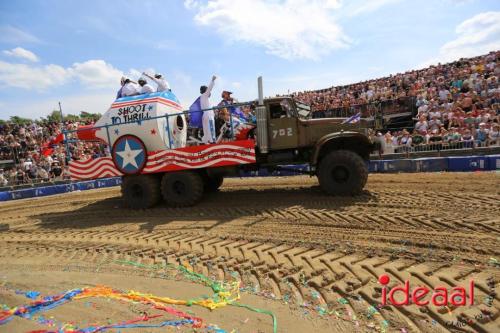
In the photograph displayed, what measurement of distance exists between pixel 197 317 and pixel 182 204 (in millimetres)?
5243

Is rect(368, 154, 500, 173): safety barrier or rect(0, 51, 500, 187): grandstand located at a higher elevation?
rect(0, 51, 500, 187): grandstand

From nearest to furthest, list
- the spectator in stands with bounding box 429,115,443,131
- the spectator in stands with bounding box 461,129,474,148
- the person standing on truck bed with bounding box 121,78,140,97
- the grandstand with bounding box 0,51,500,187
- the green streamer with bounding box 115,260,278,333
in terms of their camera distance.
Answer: the green streamer with bounding box 115,260,278,333
the person standing on truck bed with bounding box 121,78,140,97
the spectator in stands with bounding box 461,129,474,148
the grandstand with bounding box 0,51,500,187
the spectator in stands with bounding box 429,115,443,131

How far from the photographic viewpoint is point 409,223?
545 cm

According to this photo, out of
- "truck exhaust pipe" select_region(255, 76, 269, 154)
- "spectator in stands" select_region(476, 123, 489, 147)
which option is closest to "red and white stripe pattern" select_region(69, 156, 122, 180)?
"truck exhaust pipe" select_region(255, 76, 269, 154)

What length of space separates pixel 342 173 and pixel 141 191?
199 inches

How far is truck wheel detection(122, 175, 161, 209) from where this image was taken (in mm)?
8664

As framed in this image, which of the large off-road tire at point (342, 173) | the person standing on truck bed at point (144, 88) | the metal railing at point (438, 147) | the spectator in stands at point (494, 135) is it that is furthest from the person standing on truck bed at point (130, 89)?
the spectator in stands at point (494, 135)

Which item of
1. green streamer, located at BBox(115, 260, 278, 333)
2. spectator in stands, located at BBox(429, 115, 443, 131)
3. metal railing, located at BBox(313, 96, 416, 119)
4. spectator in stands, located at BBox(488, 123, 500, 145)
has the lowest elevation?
green streamer, located at BBox(115, 260, 278, 333)

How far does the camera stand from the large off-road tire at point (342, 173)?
7332 mm

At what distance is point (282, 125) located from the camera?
26.1 feet

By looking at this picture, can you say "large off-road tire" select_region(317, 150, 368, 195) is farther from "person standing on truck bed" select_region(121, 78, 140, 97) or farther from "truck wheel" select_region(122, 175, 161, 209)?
"person standing on truck bed" select_region(121, 78, 140, 97)

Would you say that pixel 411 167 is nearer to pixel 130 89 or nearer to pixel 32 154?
pixel 130 89

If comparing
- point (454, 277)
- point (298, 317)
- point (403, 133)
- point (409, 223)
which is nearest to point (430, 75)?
point (403, 133)

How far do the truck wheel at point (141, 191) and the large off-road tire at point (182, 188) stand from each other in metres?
0.31
